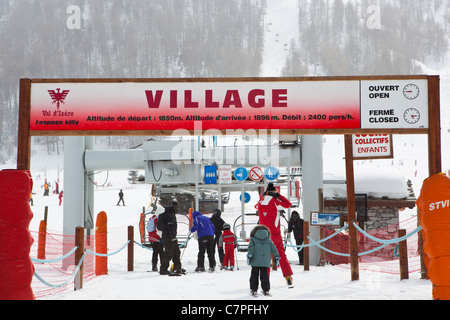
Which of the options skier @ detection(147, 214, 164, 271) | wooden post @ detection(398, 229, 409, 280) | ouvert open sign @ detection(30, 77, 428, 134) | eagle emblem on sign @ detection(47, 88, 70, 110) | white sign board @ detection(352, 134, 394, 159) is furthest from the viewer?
skier @ detection(147, 214, 164, 271)

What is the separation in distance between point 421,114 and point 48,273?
9814mm

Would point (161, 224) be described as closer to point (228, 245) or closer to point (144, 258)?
point (228, 245)

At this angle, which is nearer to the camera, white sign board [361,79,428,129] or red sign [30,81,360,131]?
white sign board [361,79,428,129]

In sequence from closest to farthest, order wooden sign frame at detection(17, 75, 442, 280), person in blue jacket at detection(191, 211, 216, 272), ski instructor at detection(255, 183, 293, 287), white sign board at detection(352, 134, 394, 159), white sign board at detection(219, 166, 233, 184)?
wooden sign frame at detection(17, 75, 442, 280) < ski instructor at detection(255, 183, 293, 287) < white sign board at detection(352, 134, 394, 159) < person in blue jacket at detection(191, 211, 216, 272) < white sign board at detection(219, 166, 233, 184)

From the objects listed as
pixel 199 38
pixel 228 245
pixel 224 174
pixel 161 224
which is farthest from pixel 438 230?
pixel 199 38

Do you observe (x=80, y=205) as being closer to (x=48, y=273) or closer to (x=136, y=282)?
(x=48, y=273)

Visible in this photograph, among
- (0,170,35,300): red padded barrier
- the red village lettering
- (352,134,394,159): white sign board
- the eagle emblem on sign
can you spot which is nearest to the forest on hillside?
(352,134,394,159): white sign board

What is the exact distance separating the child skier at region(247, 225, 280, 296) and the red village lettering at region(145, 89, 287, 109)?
1.81 m

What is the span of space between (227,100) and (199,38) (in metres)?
172

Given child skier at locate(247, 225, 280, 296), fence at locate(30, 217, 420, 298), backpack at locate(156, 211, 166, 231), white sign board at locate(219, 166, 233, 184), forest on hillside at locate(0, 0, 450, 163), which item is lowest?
fence at locate(30, 217, 420, 298)

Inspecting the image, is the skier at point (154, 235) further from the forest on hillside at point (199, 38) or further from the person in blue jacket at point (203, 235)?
the forest on hillside at point (199, 38)

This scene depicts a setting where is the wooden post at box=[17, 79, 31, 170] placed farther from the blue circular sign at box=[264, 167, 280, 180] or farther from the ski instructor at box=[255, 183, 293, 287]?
the blue circular sign at box=[264, 167, 280, 180]

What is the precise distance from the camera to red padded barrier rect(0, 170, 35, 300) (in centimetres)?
557

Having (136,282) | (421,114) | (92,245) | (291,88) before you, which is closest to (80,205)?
(92,245)
